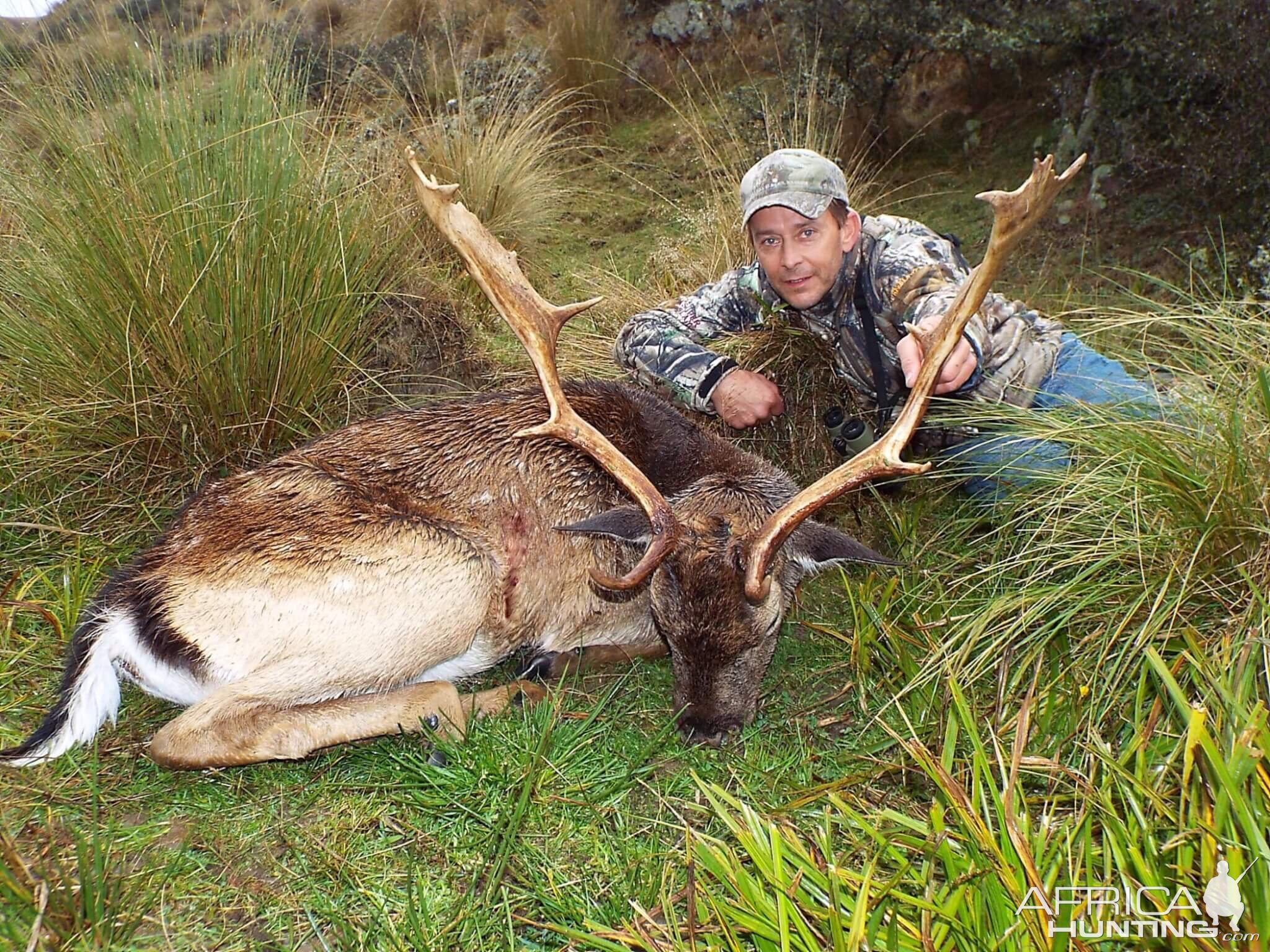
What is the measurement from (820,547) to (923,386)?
690 mm

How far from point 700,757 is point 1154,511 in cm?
176

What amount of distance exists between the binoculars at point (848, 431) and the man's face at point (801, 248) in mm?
569

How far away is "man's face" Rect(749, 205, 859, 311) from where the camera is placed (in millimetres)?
4473

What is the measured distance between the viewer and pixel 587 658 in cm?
421

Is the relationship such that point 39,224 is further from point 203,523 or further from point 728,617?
point 728,617

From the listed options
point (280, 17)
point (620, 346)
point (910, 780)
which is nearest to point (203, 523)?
point (620, 346)

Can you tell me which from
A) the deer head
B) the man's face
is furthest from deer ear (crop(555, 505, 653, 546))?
the man's face

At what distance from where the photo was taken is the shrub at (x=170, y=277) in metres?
4.48

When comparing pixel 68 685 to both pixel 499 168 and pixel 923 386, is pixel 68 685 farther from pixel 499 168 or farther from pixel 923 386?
pixel 499 168

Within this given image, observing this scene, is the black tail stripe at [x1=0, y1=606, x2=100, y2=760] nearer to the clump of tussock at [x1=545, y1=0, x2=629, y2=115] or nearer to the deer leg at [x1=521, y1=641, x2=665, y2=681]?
the deer leg at [x1=521, y1=641, x2=665, y2=681]

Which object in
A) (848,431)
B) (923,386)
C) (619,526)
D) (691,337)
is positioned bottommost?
(848,431)

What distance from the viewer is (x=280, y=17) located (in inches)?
A: 240

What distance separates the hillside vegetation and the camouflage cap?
0.88 m

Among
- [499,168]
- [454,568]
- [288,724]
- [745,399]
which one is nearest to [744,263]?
[745,399]
